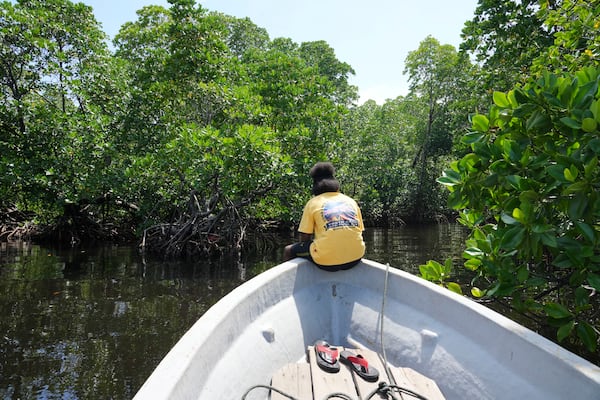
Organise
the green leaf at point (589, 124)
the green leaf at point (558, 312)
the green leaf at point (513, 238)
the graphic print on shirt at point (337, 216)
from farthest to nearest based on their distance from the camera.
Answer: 1. the graphic print on shirt at point (337, 216)
2. the green leaf at point (558, 312)
3. the green leaf at point (513, 238)
4. the green leaf at point (589, 124)

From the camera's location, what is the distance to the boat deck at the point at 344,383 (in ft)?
6.07

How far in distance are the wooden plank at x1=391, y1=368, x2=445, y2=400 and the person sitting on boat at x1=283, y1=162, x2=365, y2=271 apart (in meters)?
1.01

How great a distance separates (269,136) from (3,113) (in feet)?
27.2

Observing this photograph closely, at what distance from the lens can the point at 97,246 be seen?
1255 cm

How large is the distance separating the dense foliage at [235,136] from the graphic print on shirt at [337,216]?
29.3 inches

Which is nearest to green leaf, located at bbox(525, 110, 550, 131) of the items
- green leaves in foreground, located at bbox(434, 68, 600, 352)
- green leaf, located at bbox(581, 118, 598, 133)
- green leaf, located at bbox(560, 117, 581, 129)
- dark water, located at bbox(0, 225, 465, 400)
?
green leaves in foreground, located at bbox(434, 68, 600, 352)

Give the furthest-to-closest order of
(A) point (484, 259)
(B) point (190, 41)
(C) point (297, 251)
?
(B) point (190, 41) → (C) point (297, 251) → (A) point (484, 259)

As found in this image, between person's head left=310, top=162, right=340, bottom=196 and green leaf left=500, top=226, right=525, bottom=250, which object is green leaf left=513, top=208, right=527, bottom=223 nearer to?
green leaf left=500, top=226, right=525, bottom=250

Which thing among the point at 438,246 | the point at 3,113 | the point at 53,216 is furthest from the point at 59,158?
the point at 438,246

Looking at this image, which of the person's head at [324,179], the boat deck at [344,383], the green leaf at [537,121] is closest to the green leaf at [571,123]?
the green leaf at [537,121]

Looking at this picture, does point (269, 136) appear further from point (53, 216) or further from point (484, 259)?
point (53, 216)

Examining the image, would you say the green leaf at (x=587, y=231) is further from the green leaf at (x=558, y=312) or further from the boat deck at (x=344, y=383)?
the boat deck at (x=344, y=383)

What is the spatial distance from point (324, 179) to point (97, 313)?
387 centimetres

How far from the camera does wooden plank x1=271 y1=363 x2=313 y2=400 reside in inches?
73.3
